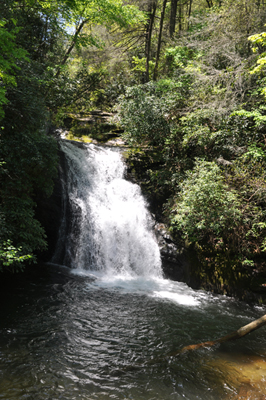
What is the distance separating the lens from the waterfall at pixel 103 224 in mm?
9992

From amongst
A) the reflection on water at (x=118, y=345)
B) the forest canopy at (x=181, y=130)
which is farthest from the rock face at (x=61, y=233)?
the reflection on water at (x=118, y=345)

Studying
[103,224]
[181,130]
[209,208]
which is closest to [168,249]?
[209,208]

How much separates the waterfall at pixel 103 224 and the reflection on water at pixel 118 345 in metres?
1.81

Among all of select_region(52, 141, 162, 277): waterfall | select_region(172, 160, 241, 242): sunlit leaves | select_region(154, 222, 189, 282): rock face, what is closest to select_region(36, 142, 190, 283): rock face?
select_region(154, 222, 189, 282): rock face

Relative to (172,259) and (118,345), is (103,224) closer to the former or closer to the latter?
(172,259)

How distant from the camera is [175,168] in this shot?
1147 centimetres

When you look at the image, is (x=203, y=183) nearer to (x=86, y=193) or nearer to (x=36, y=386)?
(x=86, y=193)

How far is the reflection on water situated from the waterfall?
5.93ft

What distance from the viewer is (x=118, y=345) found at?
A: 17.0 ft

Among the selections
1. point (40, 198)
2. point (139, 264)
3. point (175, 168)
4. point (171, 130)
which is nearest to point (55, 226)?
point (40, 198)

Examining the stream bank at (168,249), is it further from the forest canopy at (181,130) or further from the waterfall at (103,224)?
the waterfall at (103,224)

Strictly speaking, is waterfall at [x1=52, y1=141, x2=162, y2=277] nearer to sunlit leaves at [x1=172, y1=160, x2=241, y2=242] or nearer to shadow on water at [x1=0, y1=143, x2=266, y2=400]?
shadow on water at [x1=0, y1=143, x2=266, y2=400]

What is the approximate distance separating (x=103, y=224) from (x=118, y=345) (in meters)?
5.73

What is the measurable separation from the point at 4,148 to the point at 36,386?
202 inches
